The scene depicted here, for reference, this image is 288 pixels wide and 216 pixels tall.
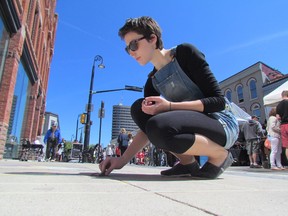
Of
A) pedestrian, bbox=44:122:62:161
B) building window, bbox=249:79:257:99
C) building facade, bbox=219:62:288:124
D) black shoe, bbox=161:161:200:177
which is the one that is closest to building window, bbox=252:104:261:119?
building facade, bbox=219:62:288:124

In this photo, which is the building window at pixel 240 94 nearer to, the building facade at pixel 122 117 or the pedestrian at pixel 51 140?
the building facade at pixel 122 117

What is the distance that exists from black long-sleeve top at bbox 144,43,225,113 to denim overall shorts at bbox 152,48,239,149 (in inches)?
2.0

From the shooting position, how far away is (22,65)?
1266 cm

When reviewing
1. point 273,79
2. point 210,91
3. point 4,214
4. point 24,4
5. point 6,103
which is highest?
point 273,79

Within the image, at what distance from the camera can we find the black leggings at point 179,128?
177cm

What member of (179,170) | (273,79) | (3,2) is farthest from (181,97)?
(273,79)

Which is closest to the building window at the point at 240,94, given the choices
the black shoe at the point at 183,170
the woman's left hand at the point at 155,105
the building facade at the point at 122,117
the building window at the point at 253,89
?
the building window at the point at 253,89

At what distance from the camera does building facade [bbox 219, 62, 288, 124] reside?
2478 centimetres

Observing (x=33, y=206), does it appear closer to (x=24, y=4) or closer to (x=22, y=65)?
(x=24, y=4)

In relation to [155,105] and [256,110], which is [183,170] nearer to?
[155,105]

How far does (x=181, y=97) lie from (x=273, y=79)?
2595cm

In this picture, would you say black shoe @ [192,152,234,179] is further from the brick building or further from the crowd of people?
the brick building

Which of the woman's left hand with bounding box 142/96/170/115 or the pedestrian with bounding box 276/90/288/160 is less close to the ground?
the pedestrian with bounding box 276/90/288/160

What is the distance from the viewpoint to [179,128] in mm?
1786
